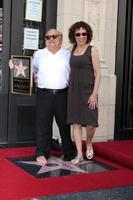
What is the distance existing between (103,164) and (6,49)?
2.47m

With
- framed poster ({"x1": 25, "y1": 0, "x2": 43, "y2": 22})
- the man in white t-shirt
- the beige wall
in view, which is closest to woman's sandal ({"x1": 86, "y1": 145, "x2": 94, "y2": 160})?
Result: the man in white t-shirt

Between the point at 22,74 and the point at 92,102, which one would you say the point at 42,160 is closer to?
the point at 92,102

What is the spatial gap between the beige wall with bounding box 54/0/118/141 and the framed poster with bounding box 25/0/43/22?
32 cm

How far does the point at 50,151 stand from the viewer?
7.16m

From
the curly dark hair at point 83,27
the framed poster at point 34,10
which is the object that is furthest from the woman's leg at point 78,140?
the framed poster at point 34,10

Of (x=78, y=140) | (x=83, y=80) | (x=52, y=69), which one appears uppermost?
(x=52, y=69)

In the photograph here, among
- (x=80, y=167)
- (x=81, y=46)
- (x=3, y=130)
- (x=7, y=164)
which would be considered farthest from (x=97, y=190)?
(x=3, y=130)

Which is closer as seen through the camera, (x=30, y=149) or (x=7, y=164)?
(x=7, y=164)

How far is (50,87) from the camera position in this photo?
657 centimetres

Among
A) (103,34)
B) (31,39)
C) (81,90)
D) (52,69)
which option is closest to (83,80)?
(81,90)

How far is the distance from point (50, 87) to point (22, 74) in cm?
55

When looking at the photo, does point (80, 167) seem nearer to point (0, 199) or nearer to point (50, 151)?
point (50, 151)

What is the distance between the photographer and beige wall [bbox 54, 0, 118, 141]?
312 inches

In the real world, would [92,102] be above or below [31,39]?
below
